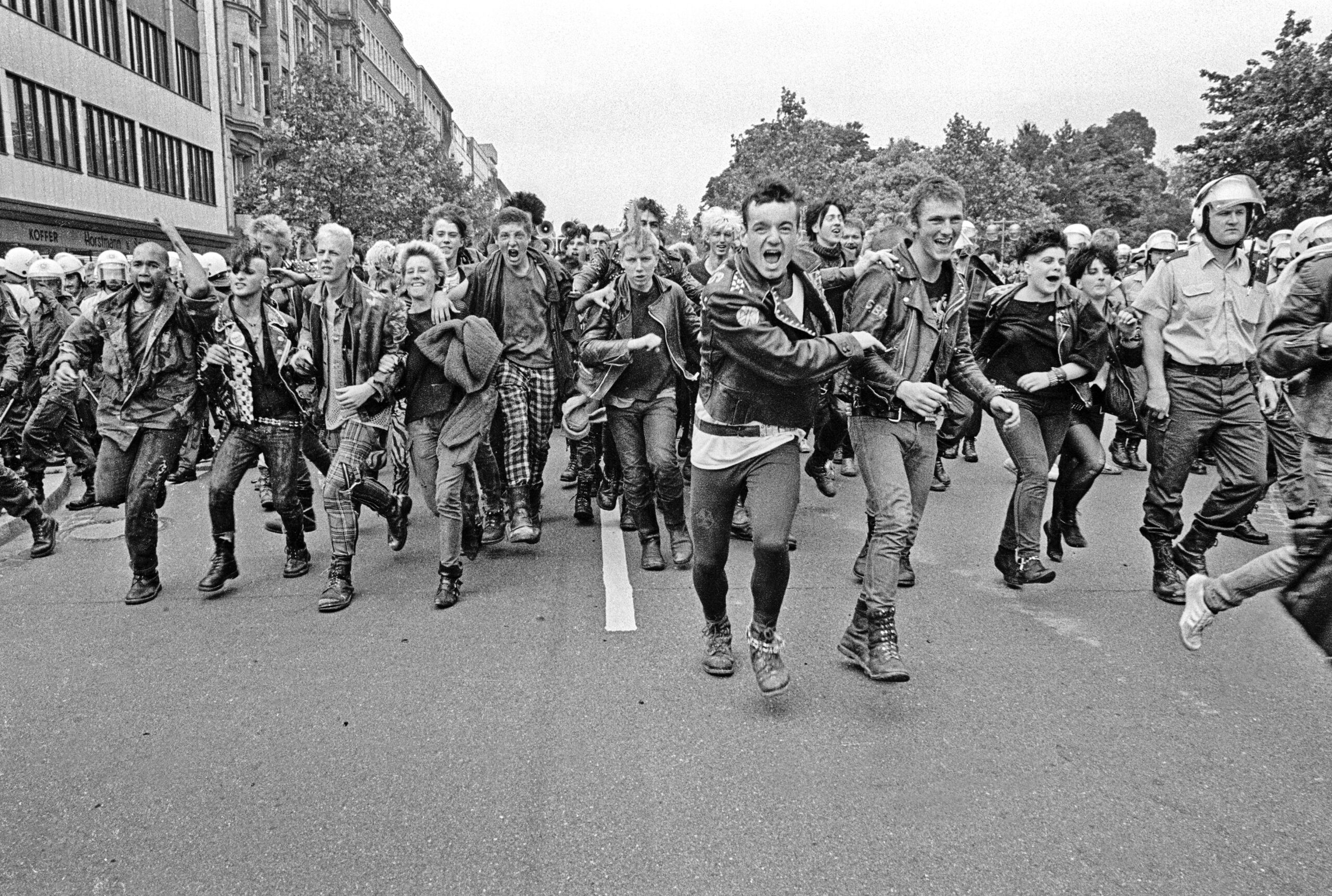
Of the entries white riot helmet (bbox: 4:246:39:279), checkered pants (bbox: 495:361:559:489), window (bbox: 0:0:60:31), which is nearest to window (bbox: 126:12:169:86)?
window (bbox: 0:0:60:31)

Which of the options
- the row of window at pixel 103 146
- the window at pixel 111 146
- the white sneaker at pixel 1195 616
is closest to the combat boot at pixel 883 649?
the white sneaker at pixel 1195 616

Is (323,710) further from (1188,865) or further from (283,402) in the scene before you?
(1188,865)

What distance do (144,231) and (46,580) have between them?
1117 inches

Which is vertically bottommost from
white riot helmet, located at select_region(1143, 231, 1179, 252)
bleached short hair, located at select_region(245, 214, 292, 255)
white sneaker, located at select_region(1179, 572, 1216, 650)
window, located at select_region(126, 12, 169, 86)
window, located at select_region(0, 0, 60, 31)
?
white sneaker, located at select_region(1179, 572, 1216, 650)

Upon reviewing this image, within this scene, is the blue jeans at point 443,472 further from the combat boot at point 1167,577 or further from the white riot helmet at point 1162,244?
the white riot helmet at point 1162,244

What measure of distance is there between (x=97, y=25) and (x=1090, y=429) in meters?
31.7

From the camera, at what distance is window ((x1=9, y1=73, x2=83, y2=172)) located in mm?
24531

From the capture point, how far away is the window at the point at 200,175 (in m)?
35.2

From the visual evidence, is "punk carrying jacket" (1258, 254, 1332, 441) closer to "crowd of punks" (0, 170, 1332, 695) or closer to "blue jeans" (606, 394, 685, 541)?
"crowd of punks" (0, 170, 1332, 695)

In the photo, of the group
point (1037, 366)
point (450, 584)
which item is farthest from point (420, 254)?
point (1037, 366)

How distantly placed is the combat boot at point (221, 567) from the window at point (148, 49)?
30.8m

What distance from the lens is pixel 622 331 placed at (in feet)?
20.2

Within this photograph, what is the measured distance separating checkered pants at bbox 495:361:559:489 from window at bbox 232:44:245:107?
38235 millimetres

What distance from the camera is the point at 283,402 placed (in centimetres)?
577
